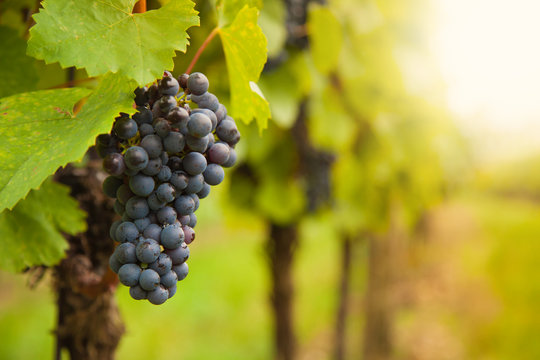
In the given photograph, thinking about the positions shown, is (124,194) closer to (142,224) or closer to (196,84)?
(142,224)

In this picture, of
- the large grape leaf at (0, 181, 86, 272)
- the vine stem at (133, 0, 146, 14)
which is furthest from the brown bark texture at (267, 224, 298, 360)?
the vine stem at (133, 0, 146, 14)

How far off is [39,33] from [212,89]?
97cm

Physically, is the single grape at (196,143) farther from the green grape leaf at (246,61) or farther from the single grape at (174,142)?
the green grape leaf at (246,61)

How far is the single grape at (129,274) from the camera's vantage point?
23.0 inches

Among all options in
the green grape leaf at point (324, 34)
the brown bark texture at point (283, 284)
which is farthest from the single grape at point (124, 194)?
the brown bark texture at point (283, 284)

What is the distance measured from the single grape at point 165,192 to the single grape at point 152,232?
39 mm

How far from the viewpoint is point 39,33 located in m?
0.55

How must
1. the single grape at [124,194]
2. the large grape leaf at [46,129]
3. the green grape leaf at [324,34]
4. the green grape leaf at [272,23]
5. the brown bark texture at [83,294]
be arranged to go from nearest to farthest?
1. the large grape leaf at [46,129]
2. the single grape at [124,194]
3. the brown bark texture at [83,294]
4. the green grape leaf at [272,23]
5. the green grape leaf at [324,34]

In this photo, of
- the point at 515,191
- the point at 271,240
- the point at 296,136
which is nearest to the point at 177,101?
the point at 296,136

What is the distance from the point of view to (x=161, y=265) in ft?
1.95

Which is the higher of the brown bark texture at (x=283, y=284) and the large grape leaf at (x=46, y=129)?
the large grape leaf at (x=46, y=129)

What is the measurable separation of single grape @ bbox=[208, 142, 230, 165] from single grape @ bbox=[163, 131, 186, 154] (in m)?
0.06

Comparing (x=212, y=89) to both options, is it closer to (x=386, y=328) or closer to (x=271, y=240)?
(x=271, y=240)

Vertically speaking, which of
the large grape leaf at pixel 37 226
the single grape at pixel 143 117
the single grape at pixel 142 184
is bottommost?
the large grape leaf at pixel 37 226
